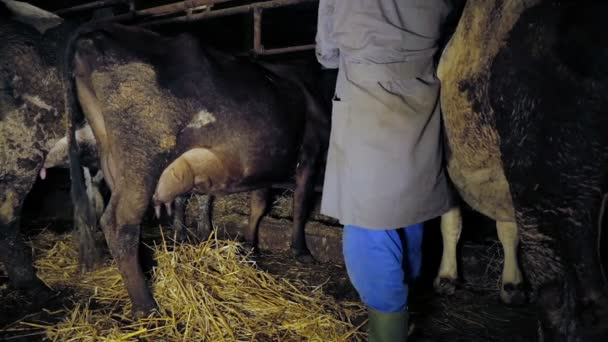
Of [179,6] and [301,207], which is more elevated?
[179,6]

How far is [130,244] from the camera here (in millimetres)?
2754

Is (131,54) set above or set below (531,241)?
above

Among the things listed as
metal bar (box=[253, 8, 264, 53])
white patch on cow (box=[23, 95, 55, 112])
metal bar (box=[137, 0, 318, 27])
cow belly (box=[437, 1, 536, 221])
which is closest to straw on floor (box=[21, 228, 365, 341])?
cow belly (box=[437, 1, 536, 221])

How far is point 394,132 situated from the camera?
165 cm

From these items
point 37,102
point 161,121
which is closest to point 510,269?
point 161,121

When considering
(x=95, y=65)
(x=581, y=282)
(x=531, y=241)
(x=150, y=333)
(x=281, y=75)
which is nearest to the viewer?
(x=581, y=282)

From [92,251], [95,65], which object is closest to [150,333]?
[92,251]

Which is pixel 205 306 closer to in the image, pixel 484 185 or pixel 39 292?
pixel 39 292

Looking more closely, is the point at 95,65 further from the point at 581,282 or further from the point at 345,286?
the point at 581,282

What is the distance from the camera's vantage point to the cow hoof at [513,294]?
9.21ft

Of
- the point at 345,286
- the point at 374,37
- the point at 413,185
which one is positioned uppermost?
the point at 374,37

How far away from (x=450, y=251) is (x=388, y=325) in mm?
1433

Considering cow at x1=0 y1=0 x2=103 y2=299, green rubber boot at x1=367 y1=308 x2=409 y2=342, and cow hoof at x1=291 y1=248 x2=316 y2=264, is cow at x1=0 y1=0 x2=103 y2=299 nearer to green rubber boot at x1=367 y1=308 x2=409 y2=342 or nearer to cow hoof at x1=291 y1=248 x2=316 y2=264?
cow hoof at x1=291 y1=248 x2=316 y2=264

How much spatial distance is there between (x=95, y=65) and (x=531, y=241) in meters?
2.59
